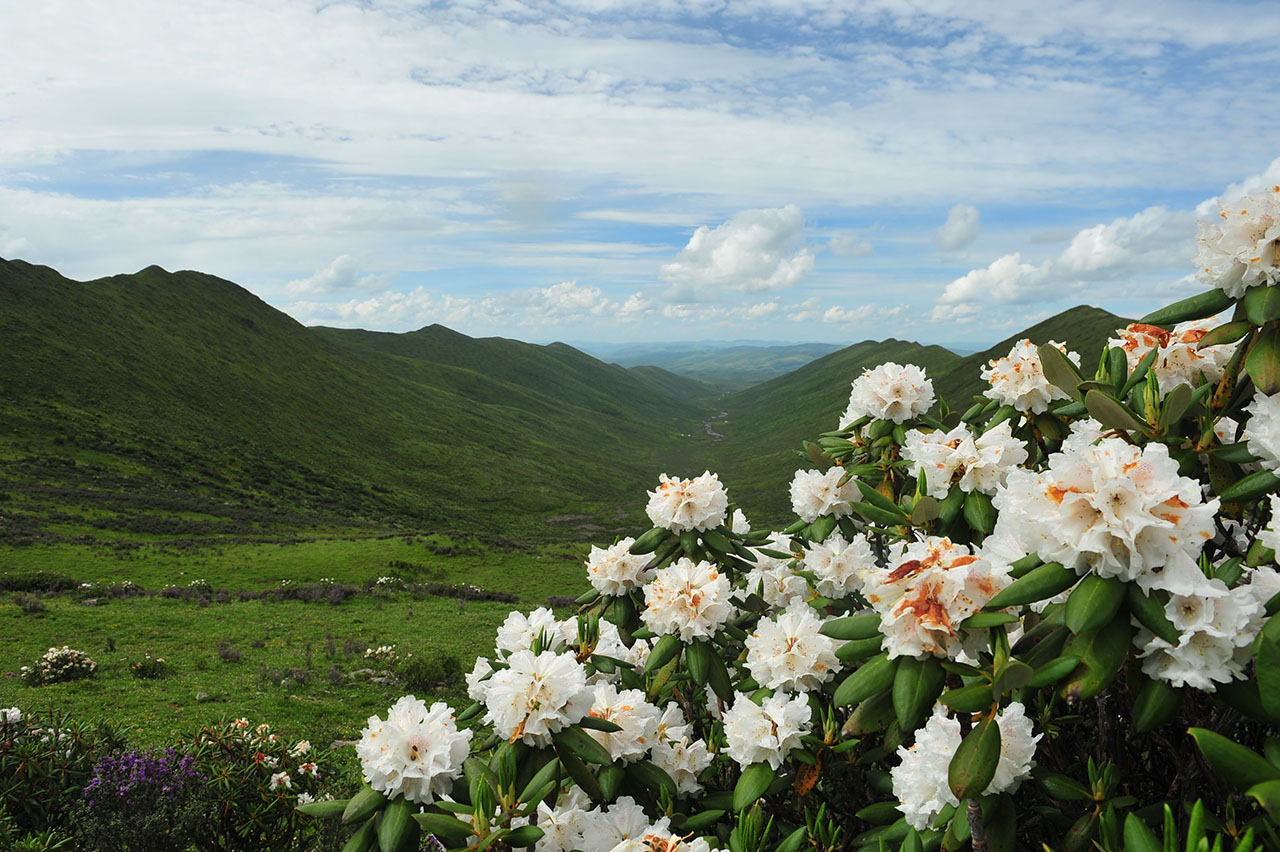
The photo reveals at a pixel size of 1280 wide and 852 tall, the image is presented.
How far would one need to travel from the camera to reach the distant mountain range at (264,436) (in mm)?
47531

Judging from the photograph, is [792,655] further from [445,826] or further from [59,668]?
[59,668]

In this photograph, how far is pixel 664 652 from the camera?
3221mm

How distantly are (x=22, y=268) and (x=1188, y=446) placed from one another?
118 m

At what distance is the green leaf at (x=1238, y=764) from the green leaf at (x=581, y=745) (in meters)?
1.91

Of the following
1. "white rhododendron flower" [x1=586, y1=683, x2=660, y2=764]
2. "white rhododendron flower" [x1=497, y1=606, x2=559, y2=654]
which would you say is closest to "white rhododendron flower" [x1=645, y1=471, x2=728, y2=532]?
"white rhododendron flower" [x1=497, y1=606, x2=559, y2=654]

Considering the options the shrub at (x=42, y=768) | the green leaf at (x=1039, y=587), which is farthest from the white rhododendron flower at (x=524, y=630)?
the shrub at (x=42, y=768)

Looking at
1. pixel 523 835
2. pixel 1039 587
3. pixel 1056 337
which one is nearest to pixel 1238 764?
pixel 1039 587

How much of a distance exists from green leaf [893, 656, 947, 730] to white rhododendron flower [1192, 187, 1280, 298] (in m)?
1.79

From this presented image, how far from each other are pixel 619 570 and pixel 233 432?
280 feet

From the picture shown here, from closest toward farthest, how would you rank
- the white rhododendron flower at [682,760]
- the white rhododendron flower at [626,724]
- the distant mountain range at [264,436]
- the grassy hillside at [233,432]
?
the white rhododendron flower at [626,724], the white rhododendron flower at [682,760], the grassy hillside at [233,432], the distant mountain range at [264,436]

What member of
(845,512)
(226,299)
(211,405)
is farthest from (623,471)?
(845,512)

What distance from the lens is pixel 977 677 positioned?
1.92 metres

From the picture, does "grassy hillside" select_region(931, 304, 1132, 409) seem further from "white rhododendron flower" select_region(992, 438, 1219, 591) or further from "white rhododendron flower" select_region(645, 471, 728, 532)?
"white rhododendron flower" select_region(992, 438, 1219, 591)

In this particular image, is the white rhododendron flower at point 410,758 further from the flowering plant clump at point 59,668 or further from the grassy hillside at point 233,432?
the grassy hillside at point 233,432
